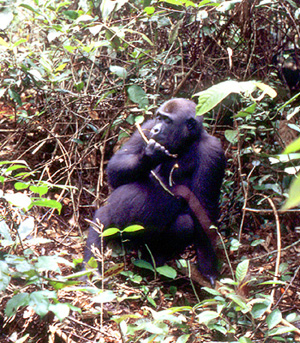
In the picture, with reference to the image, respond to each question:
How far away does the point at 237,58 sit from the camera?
158 inches

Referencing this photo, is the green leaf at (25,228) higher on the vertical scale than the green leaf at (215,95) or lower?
lower

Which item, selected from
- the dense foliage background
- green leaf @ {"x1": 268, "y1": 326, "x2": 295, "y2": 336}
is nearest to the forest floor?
the dense foliage background

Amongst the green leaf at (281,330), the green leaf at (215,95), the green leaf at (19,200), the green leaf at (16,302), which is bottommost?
the green leaf at (281,330)

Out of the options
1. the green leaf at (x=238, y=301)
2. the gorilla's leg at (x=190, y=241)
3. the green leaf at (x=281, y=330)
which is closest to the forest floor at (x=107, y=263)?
the gorilla's leg at (x=190, y=241)

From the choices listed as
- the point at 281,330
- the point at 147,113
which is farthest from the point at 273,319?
the point at 147,113

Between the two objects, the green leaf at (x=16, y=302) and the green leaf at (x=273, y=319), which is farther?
the green leaf at (x=273, y=319)

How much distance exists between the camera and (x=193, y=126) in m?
3.16

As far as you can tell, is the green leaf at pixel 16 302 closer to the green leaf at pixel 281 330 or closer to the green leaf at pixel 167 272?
the green leaf at pixel 281 330

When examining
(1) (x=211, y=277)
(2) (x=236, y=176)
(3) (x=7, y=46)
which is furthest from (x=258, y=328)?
(3) (x=7, y=46)

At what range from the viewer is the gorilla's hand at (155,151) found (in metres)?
2.98

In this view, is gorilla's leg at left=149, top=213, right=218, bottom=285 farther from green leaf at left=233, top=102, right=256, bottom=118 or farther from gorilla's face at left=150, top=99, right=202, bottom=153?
green leaf at left=233, top=102, right=256, bottom=118

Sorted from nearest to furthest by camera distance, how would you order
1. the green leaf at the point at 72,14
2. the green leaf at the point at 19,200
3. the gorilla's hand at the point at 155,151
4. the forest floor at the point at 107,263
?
the green leaf at the point at 19,200 → the forest floor at the point at 107,263 → the gorilla's hand at the point at 155,151 → the green leaf at the point at 72,14

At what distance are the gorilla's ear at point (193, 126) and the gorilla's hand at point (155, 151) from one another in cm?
27

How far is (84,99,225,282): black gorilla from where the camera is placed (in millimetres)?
3082
